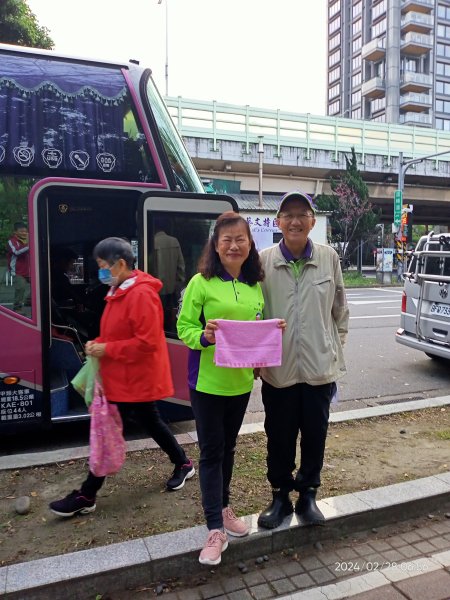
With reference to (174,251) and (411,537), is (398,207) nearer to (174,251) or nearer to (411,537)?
(174,251)

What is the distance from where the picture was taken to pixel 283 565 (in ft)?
9.31

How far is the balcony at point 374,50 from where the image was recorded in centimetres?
6084

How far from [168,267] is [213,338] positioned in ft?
6.46

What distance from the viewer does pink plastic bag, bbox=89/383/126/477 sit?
305cm

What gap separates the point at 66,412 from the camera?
14.5 feet

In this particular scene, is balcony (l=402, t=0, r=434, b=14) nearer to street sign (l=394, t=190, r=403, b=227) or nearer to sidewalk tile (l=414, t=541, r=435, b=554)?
street sign (l=394, t=190, r=403, b=227)

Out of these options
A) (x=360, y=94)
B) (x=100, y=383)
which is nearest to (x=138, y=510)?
(x=100, y=383)

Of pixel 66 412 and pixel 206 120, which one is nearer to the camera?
pixel 66 412

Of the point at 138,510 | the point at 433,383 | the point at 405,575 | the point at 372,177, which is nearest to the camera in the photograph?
the point at 405,575

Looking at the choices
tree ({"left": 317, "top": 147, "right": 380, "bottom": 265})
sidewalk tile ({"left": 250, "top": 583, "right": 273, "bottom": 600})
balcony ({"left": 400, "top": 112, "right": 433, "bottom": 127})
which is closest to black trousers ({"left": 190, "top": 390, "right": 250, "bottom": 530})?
sidewalk tile ({"left": 250, "top": 583, "right": 273, "bottom": 600})

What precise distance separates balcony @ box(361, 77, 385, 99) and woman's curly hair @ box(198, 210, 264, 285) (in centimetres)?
6710

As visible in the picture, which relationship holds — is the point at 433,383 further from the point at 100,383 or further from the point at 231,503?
the point at 100,383

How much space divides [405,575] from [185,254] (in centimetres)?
291

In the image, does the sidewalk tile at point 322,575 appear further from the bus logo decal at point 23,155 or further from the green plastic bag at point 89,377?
the bus logo decal at point 23,155
